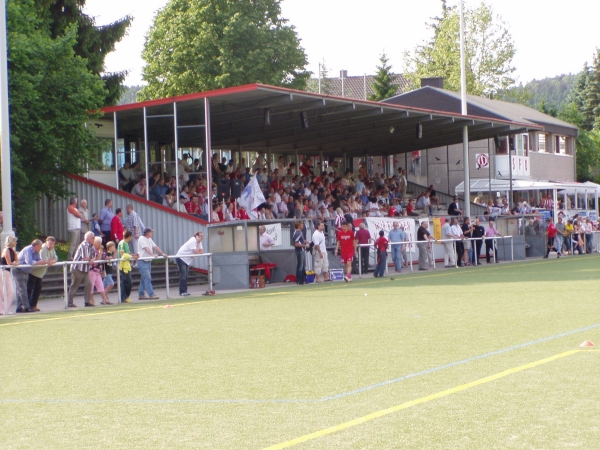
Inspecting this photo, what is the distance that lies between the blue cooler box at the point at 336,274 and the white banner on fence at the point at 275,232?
166 centimetres

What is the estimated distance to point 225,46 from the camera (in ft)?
174

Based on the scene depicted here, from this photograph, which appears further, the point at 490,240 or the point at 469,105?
the point at 469,105

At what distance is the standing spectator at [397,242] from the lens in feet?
91.2

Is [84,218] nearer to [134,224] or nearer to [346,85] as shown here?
[134,224]

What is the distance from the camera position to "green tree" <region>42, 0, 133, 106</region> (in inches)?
1267

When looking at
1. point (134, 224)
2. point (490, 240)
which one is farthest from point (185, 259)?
point (490, 240)

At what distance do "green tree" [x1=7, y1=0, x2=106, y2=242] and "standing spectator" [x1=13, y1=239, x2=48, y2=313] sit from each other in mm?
5791

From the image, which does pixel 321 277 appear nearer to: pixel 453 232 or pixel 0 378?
pixel 453 232

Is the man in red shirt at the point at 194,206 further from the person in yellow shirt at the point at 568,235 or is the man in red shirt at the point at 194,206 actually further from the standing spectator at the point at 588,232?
the standing spectator at the point at 588,232

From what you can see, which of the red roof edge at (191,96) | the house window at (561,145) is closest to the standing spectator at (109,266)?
the red roof edge at (191,96)

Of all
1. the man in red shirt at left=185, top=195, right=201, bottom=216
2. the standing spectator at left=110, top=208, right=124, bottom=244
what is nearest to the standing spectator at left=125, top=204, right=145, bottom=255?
the standing spectator at left=110, top=208, right=124, bottom=244

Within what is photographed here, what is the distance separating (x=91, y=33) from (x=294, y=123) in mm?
8004

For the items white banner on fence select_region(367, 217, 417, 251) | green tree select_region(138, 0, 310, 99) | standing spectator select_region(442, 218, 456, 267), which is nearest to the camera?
white banner on fence select_region(367, 217, 417, 251)

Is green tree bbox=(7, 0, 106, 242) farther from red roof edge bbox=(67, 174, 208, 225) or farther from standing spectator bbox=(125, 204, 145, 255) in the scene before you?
standing spectator bbox=(125, 204, 145, 255)
